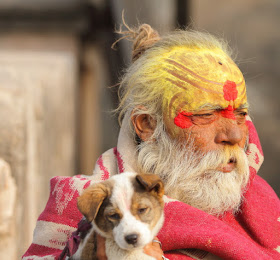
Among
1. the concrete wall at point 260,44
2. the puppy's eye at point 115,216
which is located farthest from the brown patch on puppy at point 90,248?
the concrete wall at point 260,44

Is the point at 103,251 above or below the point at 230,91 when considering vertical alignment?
below

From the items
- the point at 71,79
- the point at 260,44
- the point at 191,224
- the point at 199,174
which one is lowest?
the point at 260,44

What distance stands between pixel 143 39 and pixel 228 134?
69 cm

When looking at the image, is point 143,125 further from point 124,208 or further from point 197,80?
point 124,208

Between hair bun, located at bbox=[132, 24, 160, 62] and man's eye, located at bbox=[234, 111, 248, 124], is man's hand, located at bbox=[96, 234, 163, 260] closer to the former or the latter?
man's eye, located at bbox=[234, 111, 248, 124]

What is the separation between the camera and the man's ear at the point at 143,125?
2.66m

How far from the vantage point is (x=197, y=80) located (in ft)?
8.30

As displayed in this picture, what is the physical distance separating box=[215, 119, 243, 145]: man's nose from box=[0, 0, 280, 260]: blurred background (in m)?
0.57

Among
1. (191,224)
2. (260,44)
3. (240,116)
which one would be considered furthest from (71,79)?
(260,44)

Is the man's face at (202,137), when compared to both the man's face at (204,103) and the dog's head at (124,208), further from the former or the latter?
the dog's head at (124,208)

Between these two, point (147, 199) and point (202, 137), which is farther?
point (202, 137)

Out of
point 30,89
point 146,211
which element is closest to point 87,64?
point 30,89

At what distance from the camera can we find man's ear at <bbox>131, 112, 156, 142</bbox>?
266 centimetres

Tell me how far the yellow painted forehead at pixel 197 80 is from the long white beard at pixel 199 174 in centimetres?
18
